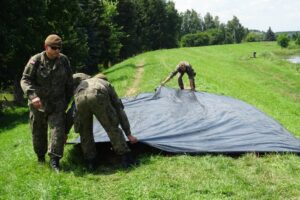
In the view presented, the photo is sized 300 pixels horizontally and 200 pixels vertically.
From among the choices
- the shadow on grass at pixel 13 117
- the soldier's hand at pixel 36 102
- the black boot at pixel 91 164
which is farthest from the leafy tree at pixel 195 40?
the soldier's hand at pixel 36 102

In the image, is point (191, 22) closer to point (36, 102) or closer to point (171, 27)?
point (171, 27)

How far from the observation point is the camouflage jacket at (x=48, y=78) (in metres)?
7.77

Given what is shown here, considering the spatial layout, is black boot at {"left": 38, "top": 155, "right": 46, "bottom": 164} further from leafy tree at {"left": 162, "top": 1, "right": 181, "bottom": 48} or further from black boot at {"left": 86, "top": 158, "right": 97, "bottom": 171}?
leafy tree at {"left": 162, "top": 1, "right": 181, "bottom": 48}

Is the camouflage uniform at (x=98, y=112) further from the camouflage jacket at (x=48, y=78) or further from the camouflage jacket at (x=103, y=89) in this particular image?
the camouflage jacket at (x=48, y=78)

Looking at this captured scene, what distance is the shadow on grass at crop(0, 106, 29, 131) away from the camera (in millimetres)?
19391

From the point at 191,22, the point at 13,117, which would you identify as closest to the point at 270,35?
the point at 191,22

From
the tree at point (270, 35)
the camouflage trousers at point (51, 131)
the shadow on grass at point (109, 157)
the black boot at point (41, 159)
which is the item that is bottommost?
the tree at point (270, 35)

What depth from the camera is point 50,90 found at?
25.9 feet

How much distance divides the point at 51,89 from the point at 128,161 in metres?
1.91

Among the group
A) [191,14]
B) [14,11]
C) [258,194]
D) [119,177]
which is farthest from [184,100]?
[191,14]

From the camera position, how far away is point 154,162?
26.2ft

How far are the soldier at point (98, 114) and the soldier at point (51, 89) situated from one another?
0.31 meters

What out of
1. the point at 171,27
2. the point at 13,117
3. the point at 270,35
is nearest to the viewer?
the point at 13,117

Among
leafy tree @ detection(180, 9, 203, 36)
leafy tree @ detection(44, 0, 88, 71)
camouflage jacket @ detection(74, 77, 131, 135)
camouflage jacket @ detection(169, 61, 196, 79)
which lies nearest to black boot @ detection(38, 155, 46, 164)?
camouflage jacket @ detection(74, 77, 131, 135)
